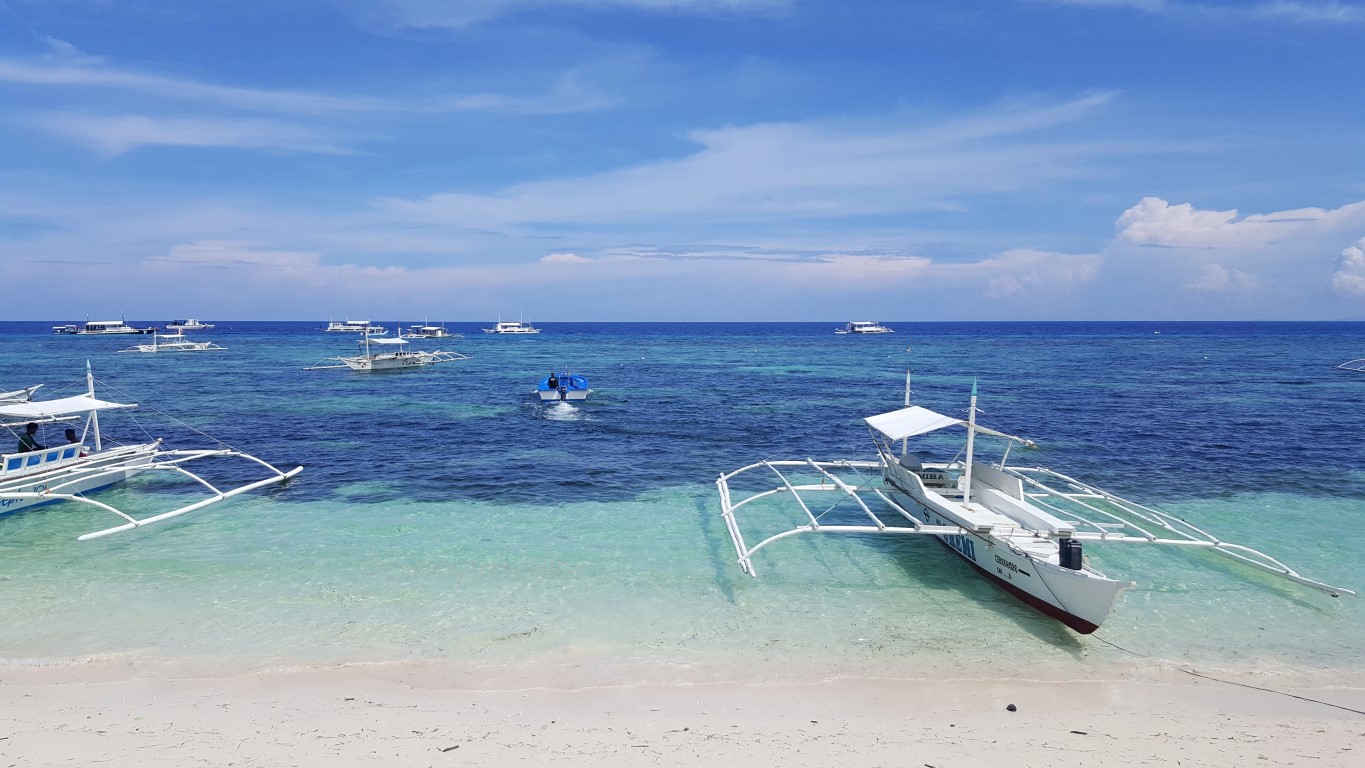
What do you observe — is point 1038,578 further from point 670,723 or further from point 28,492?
point 28,492

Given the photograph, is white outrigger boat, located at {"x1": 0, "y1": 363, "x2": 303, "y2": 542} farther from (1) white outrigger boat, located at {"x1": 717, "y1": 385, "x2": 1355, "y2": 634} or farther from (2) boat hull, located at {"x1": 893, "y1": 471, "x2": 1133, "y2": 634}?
(2) boat hull, located at {"x1": 893, "y1": 471, "x2": 1133, "y2": 634}

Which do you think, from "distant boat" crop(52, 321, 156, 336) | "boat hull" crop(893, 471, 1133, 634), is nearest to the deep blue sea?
"boat hull" crop(893, 471, 1133, 634)

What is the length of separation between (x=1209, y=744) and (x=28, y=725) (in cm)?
1460

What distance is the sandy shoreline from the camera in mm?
8617

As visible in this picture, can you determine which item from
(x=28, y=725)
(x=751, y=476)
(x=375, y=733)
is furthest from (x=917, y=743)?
(x=751, y=476)

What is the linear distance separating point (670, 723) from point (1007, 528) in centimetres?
809

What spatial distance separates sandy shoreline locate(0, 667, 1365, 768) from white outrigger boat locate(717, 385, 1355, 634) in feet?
5.46

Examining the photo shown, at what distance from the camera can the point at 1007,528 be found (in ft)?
46.3

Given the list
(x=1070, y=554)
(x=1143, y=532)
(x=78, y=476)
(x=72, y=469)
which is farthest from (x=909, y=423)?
(x=72, y=469)

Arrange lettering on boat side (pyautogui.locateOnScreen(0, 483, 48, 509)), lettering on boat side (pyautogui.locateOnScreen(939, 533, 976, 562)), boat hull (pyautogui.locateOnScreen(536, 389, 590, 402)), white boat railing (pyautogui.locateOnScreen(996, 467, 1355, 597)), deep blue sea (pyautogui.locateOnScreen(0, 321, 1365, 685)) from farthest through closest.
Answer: boat hull (pyautogui.locateOnScreen(536, 389, 590, 402)), lettering on boat side (pyautogui.locateOnScreen(0, 483, 48, 509)), lettering on boat side (pyautogui.locateOnScreen(939, 533, 976, 562)), white boat railing (pyautogui.locateOnScreen(996, 467, 1355, 597)), deep blue sea (pyautogui.locateOnScreen(0, 321, 1365, 685))

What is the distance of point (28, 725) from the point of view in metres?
9.08

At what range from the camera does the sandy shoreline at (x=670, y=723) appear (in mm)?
8617

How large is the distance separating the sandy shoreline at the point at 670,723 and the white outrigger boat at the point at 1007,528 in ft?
5.46

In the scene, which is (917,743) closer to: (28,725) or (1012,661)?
(1012,661)
